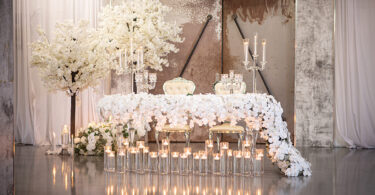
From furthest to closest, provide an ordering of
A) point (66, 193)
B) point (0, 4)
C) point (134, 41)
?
point (134, 41) < point (66, 193) < point (0, 4)

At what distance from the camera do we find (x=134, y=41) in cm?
700

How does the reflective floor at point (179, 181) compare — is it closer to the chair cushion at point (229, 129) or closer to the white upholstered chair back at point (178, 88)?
the chair cushion at point (229, 129)

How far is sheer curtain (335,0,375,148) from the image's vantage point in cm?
765

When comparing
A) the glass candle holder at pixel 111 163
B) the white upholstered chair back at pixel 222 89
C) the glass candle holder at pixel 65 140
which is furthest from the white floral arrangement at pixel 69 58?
the white upholstered chair back at pixel 222 89

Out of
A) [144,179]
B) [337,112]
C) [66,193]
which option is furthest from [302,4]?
[66,193]

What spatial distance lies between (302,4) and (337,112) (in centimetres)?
200

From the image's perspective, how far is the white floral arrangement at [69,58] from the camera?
20.9 ft

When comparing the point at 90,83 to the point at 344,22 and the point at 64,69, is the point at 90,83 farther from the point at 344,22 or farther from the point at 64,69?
the point at 344,22

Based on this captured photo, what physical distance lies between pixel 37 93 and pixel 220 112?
457cm

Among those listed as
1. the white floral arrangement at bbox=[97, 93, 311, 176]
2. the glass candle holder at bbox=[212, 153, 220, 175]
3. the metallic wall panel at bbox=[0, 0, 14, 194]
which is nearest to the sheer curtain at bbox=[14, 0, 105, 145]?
the white floral arrangement at bbox=[97, 93, 311, 176]

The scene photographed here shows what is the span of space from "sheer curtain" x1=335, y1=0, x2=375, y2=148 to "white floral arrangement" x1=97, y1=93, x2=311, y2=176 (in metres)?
3.46

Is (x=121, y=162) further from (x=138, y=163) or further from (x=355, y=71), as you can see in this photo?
(x=355, y=71)

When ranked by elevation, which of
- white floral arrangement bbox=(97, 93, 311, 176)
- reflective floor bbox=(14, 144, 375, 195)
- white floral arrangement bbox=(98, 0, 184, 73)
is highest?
white floral arrangement bbox=(98, 0, 184, 73)

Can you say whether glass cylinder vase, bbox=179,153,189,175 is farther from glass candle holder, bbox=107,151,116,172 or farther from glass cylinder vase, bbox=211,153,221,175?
glass candle holder, bbox=107,151,116,172
